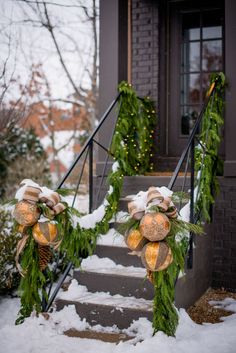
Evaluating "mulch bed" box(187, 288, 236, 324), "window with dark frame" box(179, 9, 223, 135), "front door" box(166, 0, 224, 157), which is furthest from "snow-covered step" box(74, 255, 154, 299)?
"window with dark frame" box(179, 9, 223, 135)

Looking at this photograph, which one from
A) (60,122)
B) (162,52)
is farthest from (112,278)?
(60,122)

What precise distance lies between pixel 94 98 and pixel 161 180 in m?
9.20

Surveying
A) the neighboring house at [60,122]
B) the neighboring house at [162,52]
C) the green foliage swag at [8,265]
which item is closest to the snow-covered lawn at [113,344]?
the green foliage swag at [8,265]

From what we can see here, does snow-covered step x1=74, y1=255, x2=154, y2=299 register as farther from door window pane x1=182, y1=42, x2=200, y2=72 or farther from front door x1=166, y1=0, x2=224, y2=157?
door window pane x1=182, y1=42, x2=200, y2=72

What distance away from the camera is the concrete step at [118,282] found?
4.21 metres

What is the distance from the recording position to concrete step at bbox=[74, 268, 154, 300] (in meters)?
4.21

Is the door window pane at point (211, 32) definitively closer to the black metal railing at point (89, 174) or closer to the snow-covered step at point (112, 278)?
the black metal railing at point (89, 174)

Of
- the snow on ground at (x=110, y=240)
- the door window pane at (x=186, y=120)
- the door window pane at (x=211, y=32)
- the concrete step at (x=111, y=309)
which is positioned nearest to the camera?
the concrete step at (x=111, y=309)

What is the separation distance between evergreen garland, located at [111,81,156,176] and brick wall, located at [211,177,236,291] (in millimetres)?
1166

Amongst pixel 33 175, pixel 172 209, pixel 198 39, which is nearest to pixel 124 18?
pixel 198 39

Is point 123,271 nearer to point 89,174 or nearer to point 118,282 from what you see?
point 118,282

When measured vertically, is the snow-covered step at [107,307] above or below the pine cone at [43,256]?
below

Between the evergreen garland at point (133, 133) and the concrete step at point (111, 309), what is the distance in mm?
1802

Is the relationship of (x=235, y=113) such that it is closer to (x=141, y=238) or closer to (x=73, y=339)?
(x=141, y=238)
